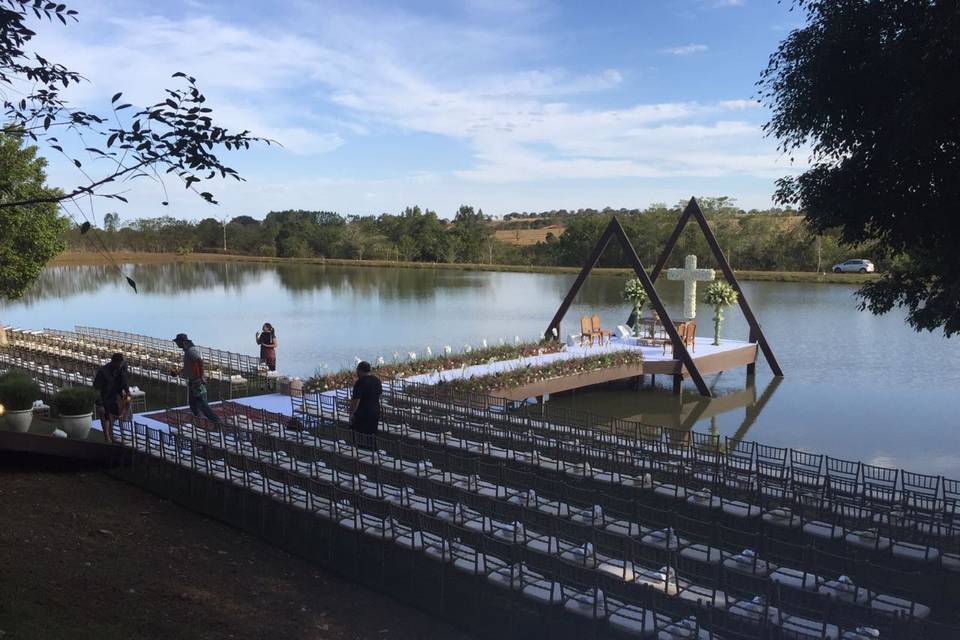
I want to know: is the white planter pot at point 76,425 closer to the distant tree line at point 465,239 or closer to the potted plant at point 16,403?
the potted plant at point 16,403

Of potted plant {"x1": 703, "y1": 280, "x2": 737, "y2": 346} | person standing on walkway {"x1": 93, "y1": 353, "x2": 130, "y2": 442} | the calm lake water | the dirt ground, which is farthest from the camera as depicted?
potted plant {"x1": 703, "y1": 280, "x2": 737, "y2": 346}

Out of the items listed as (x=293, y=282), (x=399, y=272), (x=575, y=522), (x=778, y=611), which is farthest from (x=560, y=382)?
(x=399, y=272)

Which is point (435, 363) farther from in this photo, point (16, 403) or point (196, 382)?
point (16, 403)

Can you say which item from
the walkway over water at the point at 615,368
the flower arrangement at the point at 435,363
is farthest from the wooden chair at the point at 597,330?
the flower arrangement at the point at 435,363

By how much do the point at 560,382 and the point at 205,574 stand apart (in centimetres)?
1233

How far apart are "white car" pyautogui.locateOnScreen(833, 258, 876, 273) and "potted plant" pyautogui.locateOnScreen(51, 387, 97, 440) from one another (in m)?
61.4

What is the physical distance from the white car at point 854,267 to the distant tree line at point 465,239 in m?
1.25

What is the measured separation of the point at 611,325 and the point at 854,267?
37357 millimetres

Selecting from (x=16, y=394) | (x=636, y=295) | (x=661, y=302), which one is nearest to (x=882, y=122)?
(x=16, y=394)

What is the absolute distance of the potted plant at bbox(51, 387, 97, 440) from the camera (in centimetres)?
1087

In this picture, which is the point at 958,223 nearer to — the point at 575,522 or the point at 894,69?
the point at 894,69

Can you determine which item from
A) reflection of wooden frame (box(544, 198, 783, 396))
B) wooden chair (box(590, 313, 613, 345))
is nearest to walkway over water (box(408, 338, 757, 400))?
wooden chair (box(590, 313, 613, 345))

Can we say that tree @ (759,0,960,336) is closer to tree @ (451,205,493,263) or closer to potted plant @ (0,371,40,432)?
potted plant @ (0,371,40,432)

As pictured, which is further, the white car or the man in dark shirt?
the white car
